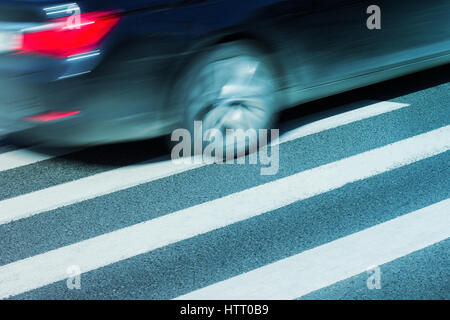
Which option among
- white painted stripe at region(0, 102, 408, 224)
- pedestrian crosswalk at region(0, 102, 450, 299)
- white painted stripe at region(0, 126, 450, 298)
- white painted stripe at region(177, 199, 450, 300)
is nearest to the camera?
white painted stripe at region(177, 199, 450, 300)

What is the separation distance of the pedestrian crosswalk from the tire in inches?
10.9

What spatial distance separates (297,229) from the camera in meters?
4.29

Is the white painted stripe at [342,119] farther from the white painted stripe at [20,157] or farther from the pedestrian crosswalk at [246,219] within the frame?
the white painted stripe at [20,157]

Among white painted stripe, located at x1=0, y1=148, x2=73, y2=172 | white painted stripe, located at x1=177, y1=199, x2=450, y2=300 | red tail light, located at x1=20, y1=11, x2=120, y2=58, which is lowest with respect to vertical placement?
white painted stripe, located at x1=177, y1=199, x2=450, y2=300

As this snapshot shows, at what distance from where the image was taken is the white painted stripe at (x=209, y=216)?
404 cm

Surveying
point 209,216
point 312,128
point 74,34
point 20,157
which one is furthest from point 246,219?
point 20,157

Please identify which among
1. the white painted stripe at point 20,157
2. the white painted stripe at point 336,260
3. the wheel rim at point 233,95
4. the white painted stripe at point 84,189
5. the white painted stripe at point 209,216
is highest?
the wheel rim at point 233,95

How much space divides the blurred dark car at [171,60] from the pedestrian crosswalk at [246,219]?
339 mm

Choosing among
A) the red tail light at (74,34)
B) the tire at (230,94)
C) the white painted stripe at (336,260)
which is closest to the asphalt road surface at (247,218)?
the white painted stripe at (336,260)

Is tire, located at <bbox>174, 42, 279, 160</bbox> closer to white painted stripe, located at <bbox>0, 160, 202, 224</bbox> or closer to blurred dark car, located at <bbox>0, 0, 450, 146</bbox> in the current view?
blurred dark car, located at <bbox>0, 0, 450, 146</bbox>

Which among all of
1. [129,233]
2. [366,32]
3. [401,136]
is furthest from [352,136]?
[129,233]

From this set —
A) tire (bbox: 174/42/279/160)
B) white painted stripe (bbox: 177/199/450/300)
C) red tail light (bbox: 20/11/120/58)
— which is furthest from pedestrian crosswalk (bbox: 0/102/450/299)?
red tail light (bbox: 20/11/120/58)

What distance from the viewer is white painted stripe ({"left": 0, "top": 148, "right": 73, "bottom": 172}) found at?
18.1 feet

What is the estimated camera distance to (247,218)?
448cm
